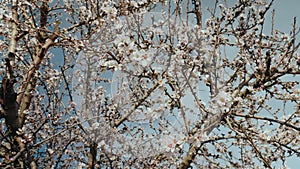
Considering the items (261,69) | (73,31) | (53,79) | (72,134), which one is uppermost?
(73,31)

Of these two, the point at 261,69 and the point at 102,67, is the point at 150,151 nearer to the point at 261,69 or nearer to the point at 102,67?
the point at 102,67

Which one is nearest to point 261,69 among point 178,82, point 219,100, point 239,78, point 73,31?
point 239,78

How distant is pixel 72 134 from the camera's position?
4.49 m

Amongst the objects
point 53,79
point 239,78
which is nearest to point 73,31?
point 53,79

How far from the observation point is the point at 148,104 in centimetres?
219

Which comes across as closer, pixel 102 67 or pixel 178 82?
pixel 178 82

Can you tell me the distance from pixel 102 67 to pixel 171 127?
0.60m

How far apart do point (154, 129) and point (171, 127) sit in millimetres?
128

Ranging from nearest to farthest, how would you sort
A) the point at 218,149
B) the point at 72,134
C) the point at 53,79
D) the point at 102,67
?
the point at 102,67 < the point at 218,149 < the point at 72,134 < the point at 53,79

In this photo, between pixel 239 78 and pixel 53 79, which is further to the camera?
pixel 53 79

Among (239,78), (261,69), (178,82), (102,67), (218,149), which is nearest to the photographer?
(178,82)

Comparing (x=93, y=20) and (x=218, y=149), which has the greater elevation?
(x=93, y=20)

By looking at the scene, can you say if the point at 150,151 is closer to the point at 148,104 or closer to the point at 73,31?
the point at 148,104

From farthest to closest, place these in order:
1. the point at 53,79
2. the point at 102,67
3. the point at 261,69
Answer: the point at 53,79, the point at 261,69, the point at 102,67
